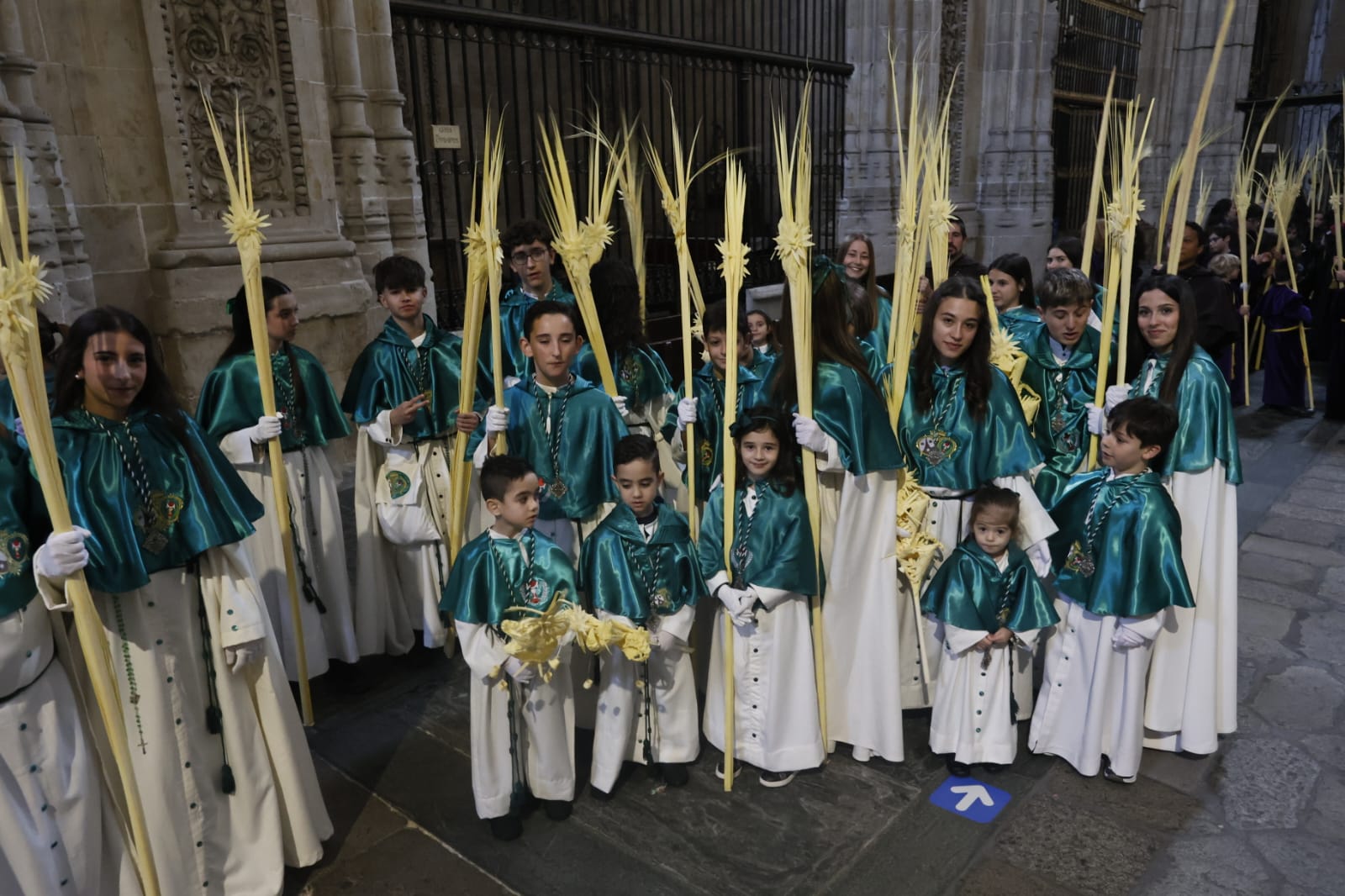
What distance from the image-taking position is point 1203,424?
346 centimetres

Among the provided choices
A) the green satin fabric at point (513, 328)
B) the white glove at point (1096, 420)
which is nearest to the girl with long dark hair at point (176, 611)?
the green satin fabric at point (513, 328)

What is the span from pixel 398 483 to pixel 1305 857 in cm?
368

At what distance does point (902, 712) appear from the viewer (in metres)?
3.99

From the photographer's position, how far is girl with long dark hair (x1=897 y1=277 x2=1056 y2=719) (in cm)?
341

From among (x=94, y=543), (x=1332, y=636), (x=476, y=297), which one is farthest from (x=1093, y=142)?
(x=94, y=543)

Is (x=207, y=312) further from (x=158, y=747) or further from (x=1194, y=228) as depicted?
(x=1194, y=228)

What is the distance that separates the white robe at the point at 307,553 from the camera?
394cm

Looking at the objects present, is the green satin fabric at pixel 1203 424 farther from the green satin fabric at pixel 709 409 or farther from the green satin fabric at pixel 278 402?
the green satin fabric at pixel 278 402

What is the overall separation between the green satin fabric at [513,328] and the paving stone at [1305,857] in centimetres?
339

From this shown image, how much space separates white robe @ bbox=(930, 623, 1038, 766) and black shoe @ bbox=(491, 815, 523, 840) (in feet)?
5.12

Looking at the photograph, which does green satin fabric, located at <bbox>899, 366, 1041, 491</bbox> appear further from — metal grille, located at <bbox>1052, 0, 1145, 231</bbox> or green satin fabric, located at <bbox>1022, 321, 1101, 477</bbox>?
metal grille, located at <bbox>1052, 0, 1145, 231</bbox>

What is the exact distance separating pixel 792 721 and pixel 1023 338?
82.4 inches

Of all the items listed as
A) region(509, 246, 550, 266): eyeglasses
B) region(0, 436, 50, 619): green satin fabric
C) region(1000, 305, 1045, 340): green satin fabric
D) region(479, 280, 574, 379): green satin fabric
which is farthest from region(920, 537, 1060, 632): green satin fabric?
region(0, 436, 50, 619): green satin fabric

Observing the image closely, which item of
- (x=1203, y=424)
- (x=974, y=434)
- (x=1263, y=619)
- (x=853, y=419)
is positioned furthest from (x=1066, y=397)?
(x=1263, y=619)
